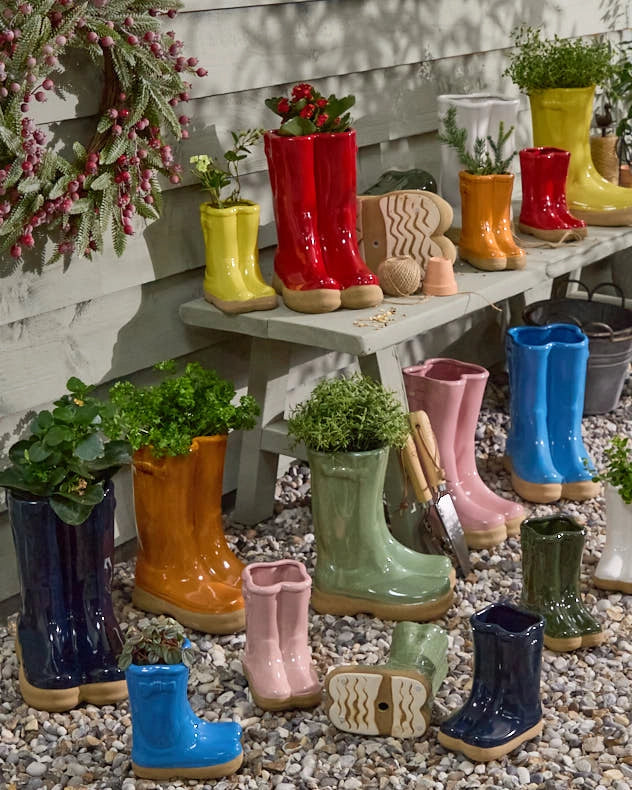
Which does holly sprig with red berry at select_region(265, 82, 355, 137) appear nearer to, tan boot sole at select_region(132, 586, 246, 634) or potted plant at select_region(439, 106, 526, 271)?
potted plant at select_region(439, 106, 526, 271)

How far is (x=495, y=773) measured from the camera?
2068 millimetres

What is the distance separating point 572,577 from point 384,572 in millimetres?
404

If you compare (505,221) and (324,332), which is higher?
(505,221)

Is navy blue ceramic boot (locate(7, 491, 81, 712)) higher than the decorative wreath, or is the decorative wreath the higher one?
the decorative wreath

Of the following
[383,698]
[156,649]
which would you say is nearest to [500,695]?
[383,698]

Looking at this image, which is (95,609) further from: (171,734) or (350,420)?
(350,420)

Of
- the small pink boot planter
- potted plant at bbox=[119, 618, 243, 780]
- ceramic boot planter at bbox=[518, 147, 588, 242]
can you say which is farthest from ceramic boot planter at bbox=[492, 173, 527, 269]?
potted plant at bbox=[119, 618, 243, 780]

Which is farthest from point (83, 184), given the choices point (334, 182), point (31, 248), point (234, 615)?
point (234, 615)

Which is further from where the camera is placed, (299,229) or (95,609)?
(299,229)

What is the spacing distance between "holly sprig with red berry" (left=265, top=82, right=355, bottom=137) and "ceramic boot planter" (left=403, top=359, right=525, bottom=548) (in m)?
0.66

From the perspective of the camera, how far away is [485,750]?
2.08 metres

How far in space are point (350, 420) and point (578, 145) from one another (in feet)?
4.77

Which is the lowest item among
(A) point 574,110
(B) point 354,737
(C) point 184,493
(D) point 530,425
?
(B) point 354,737

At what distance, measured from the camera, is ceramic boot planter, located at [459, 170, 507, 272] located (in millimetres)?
3014
